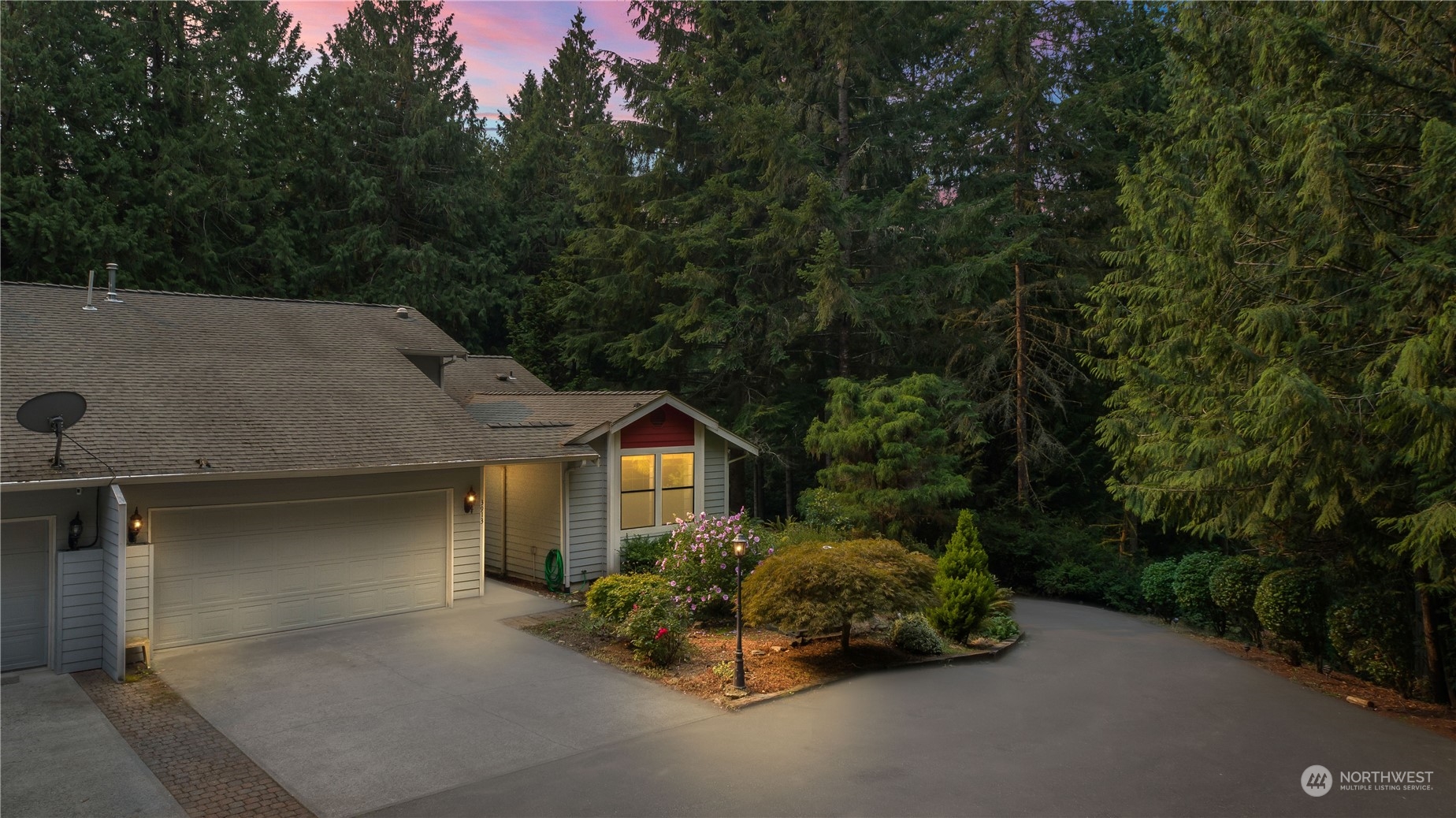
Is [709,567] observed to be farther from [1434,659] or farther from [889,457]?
[1434,659]

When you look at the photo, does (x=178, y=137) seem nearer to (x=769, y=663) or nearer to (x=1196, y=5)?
(x=769, y=663)

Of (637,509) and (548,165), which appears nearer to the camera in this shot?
(637,509)

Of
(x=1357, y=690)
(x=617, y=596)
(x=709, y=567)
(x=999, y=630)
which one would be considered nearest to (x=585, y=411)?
(x=709, y=567)

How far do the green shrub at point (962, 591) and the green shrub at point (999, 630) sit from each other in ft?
0.82

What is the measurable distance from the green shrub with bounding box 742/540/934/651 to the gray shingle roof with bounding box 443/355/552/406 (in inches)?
422

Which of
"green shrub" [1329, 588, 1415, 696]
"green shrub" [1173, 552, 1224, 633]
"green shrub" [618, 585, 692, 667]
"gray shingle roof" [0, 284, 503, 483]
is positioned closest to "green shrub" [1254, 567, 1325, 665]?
"green shrub" [1329, 588, 1415, 696]

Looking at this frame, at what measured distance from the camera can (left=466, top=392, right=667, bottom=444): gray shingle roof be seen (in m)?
15.0

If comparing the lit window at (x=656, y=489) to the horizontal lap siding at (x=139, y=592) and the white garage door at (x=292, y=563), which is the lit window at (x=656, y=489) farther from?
the horizontal lap siding at (x=139, y=592)

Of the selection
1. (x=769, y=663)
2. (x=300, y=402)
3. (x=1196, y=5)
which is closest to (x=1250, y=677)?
(x=769, y=663)

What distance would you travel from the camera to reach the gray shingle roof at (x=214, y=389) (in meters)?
10.4

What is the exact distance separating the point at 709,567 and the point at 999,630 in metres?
4.40

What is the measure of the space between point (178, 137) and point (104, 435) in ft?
59.7

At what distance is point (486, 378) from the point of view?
2106 cm

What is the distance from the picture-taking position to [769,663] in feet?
34.2
